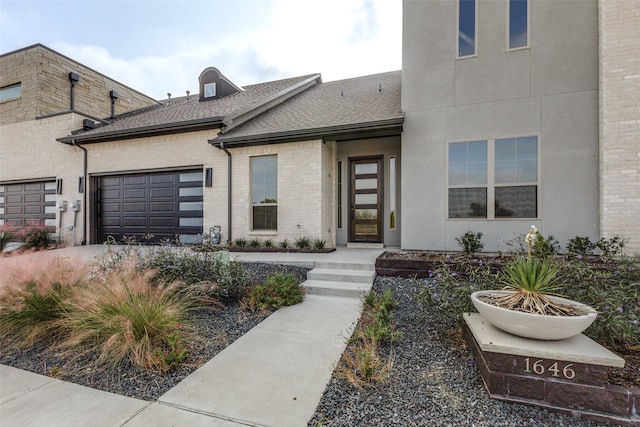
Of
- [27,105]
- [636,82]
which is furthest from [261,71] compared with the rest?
[636,82]

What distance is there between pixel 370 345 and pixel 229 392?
1.35 metres

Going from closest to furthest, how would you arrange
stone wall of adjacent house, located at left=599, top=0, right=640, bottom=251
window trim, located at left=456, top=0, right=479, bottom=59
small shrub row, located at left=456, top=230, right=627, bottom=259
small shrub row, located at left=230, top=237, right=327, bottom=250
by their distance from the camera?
1. small shrub row, located at left=456, top=230, right=627, bottom=259
2. stone wall of adjacent house, located at left=599, top=0, right=640, bottom=251
3. window trim, located at left=456, top=0, right=479, bottom=59
4. small shrub row, located at left=230, top=237, right=327, bottom=250

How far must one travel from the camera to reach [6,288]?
355 centimetres

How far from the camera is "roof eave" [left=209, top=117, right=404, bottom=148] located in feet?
21.3

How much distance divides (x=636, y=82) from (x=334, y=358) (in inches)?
284

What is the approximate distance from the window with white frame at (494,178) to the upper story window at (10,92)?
15.1 m

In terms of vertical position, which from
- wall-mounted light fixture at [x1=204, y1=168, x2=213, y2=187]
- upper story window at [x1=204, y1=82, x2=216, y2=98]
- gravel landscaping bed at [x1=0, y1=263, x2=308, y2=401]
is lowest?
gravel landscaping bed at [x1=0, y1=263, x2=308, y2=401]

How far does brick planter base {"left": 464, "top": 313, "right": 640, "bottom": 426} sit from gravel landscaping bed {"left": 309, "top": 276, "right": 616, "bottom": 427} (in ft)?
0.28

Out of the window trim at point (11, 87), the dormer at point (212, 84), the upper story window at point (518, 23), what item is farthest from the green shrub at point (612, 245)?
the window trim at point (11, 87)

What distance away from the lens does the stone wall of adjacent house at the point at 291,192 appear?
722 cm

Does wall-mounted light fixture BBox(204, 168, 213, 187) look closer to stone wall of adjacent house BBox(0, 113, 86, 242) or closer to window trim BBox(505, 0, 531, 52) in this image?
stone wall of adjacent house BBox(0, 113, 86, 242)

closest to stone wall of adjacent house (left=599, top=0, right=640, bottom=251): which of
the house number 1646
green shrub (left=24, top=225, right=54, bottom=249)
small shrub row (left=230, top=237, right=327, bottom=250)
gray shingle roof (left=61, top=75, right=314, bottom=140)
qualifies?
the house number 1646

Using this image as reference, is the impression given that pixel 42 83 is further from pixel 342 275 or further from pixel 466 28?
pixel 466 28

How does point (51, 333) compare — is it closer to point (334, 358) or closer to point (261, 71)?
point (334, 358)
